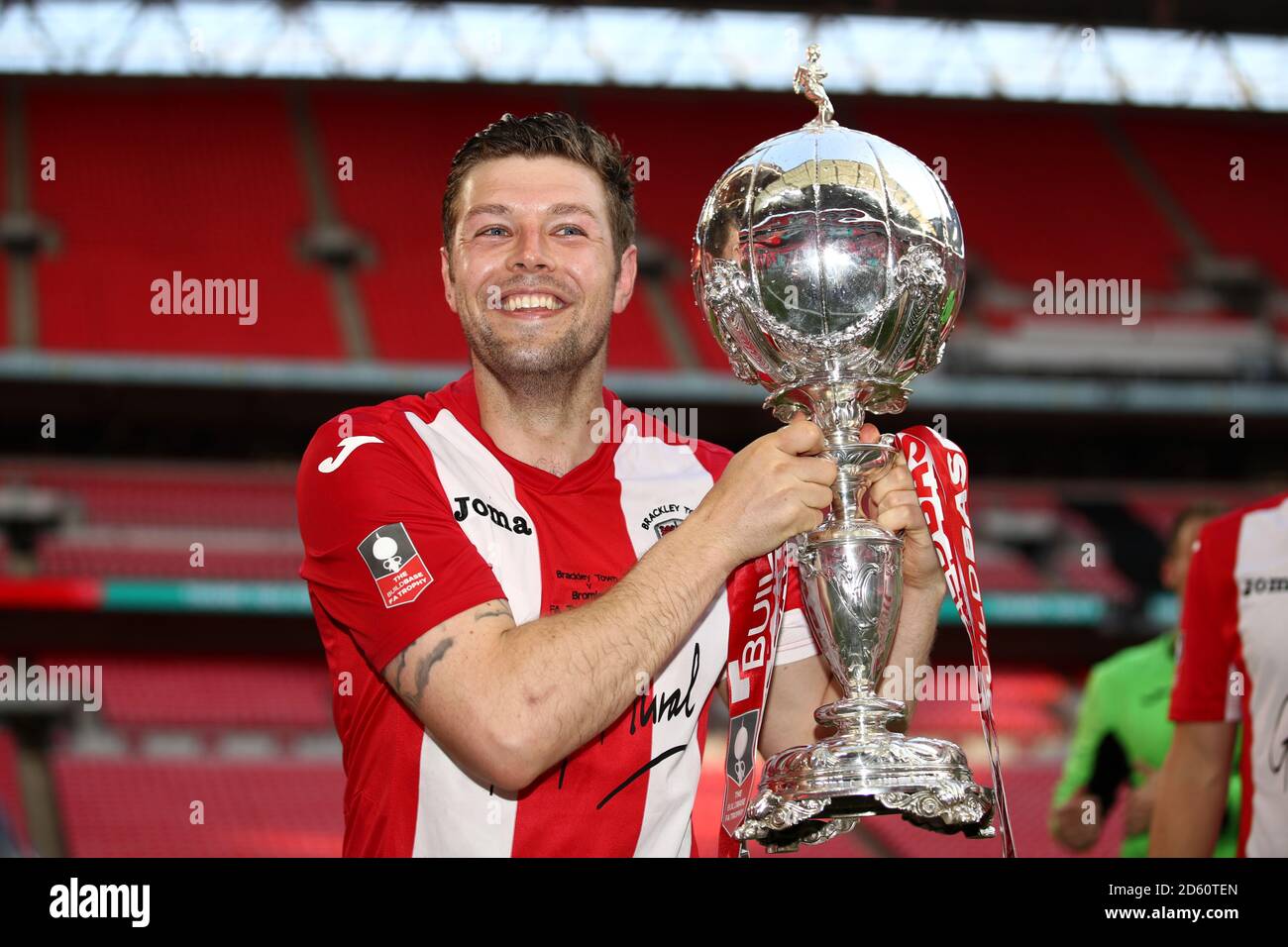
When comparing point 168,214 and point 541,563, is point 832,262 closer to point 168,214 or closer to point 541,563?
point 541,563

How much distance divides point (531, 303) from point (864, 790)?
816mm

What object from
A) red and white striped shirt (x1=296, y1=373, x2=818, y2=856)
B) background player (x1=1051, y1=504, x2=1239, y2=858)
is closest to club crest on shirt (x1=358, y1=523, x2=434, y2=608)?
red and white striped shirt (x1=296, y1=373, x2=818, y2=856)

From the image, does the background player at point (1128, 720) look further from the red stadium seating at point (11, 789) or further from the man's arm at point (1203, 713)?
the red stadium seating at point (11, 789)

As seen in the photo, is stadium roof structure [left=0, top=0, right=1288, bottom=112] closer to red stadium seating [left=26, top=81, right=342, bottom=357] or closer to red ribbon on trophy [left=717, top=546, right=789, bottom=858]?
red stadium seating [left=26, top=81, right=342, bottom=357]

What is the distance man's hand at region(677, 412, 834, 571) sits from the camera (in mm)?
1787

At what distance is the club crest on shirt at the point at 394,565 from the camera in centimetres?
185

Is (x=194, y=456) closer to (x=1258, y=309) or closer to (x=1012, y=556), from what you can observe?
(x=1012, y=556)

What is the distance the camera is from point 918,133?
50.5 feet

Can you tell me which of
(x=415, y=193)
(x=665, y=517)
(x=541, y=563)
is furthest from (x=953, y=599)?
(x=415, y=193)

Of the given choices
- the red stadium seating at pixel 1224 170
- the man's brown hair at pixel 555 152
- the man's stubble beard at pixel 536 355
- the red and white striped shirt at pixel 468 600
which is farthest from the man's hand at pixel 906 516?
the red stadium seating at pixel 1224 170

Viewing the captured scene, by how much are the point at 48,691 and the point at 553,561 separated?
408 inches

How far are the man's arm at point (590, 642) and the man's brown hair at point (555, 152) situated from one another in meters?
0.57

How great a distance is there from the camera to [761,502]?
1.79 meters
